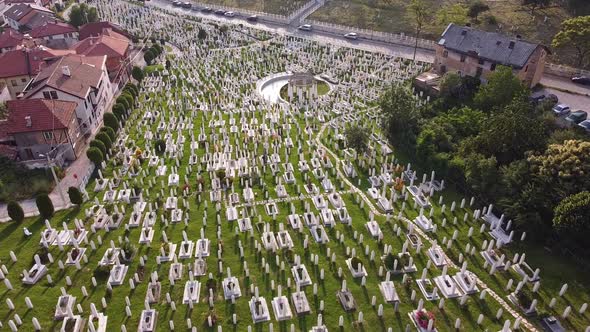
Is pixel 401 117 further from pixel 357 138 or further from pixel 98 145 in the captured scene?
pixel 98 145

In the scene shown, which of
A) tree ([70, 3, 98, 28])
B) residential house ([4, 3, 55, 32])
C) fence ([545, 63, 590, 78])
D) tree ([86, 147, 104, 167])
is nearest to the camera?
tree ([86, 147, 104, 167])

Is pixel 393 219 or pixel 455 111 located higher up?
pixel 455 111

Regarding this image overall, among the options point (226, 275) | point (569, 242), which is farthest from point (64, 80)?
point (569, 242)

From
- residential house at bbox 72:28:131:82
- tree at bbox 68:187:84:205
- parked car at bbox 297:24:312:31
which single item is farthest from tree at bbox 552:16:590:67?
residential house at bbox 72:28:131:82

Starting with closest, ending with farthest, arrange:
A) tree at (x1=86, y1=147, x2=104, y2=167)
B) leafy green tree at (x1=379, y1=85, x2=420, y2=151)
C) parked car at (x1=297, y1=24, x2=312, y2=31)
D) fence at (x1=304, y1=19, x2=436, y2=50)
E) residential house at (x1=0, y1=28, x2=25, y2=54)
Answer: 1. tree at (x1=86, y1=147, x2=104, y2=167)
2. leafy green tree at (x1=379, y1=85, x2=420, y2=151)
3. residential house at (x1=0, y1=28, x2=25, y2=54)
4. fence at (x1=304, y1=19, x2=436, y2=50)
5. parked car at (x1=297, y1=24, x2=312, y2=31)

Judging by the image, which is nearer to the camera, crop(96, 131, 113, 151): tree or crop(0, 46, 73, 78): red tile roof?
crop(96, 131, 113, 151): tree

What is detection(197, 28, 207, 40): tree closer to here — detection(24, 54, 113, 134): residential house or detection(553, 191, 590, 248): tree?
detection(24, 54, 113, 134): residential house

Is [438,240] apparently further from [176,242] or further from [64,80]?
[64,80]
